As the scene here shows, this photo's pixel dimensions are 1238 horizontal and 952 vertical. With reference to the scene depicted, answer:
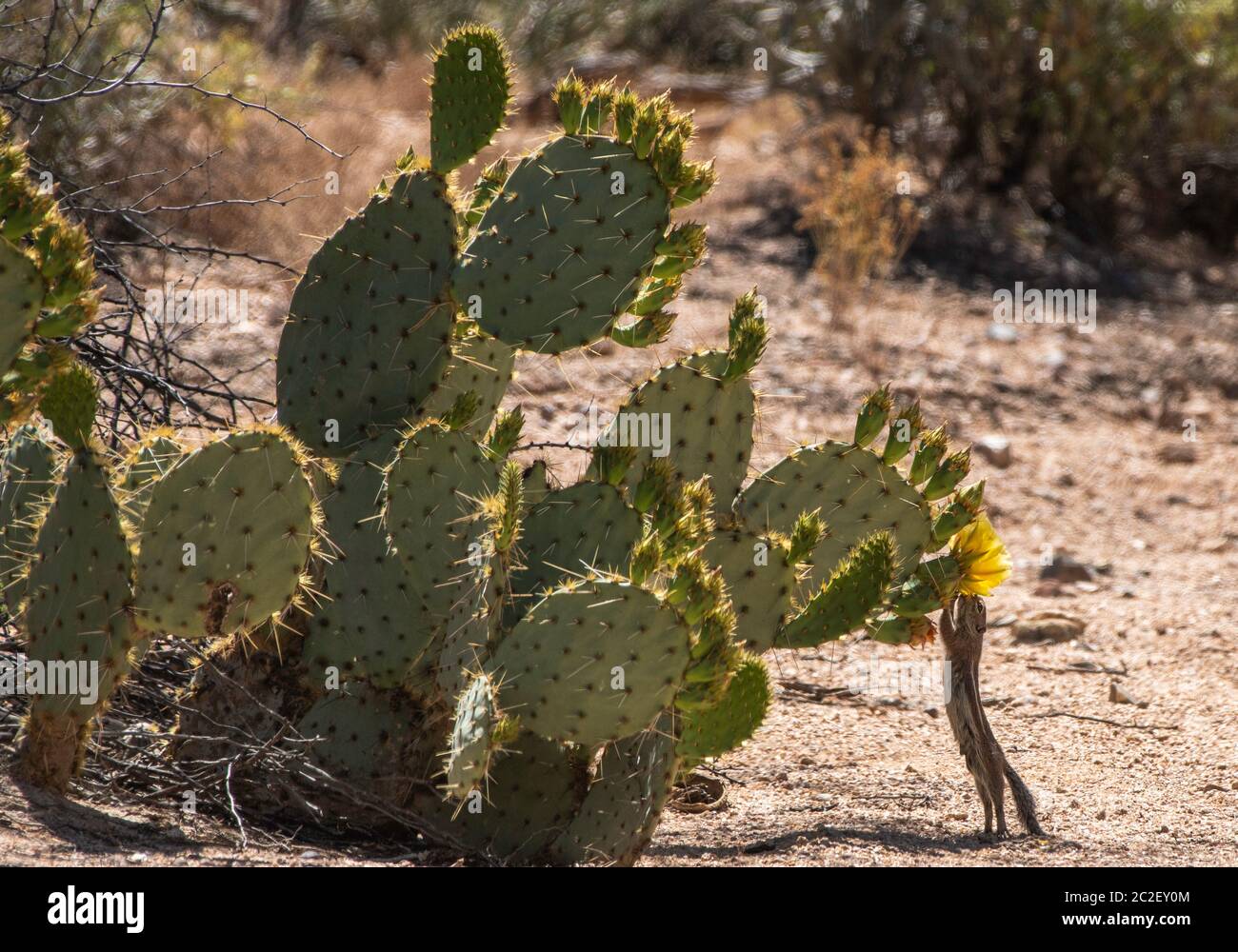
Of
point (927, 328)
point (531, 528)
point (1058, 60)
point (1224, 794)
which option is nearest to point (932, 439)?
point (531, 528)

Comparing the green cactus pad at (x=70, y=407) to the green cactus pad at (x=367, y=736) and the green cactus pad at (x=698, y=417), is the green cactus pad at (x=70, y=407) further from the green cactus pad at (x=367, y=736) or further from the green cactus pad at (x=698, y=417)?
the green cactus pad at (x=698, y=417)

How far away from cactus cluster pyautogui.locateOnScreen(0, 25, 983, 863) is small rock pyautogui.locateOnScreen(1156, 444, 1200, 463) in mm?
4440

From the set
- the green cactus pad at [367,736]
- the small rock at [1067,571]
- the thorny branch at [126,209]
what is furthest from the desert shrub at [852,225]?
the green cactus pad at [367,736]

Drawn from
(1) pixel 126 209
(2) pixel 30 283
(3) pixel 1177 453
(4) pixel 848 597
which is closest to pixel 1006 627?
(4) pixel 848 597

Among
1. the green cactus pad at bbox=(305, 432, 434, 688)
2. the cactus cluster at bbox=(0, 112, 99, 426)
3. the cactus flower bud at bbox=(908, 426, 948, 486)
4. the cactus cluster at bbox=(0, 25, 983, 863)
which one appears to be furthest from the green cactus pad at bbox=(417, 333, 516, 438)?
the cactus flower bud at bbox=(908, 426, 948, 486)

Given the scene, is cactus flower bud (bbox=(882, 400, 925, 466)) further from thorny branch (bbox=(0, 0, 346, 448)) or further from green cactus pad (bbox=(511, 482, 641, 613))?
thorny branch (bbox=(0, 0, 346, 448))

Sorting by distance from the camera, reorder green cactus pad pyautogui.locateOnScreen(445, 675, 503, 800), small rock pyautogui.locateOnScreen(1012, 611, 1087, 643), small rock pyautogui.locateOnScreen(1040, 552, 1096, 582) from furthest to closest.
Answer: small rock pyautogui.locateOnScreen(1040, 552, 1096, 582) → small rock pyautogui.locateOnScreen(1012, 611, 1087, 643) → green cactus pad pyautogui.locateOnScreen(445, 675, 503, 800)

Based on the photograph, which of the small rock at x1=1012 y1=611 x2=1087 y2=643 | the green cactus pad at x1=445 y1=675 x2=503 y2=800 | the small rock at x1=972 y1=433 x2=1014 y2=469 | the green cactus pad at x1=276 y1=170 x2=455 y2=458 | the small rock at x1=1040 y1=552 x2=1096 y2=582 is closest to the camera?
the green cactus pad at x1=445 y1=675 x2=503 y2=800

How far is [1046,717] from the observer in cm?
482

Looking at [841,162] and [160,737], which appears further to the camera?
[841,162]

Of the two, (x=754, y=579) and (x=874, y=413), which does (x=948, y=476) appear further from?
(x=754, y=579)

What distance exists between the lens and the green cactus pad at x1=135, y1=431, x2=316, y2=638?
2971 mm

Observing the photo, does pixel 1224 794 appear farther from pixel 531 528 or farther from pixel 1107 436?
pixel 1107 436
